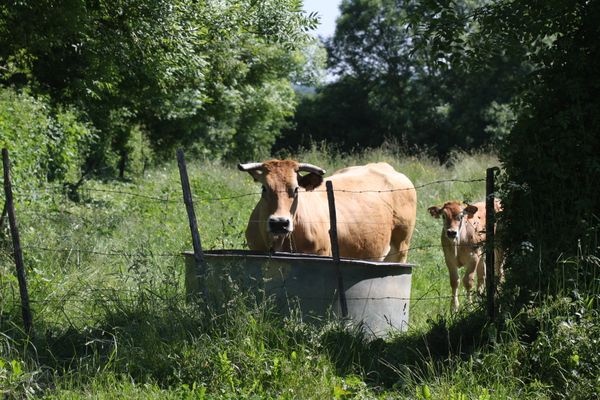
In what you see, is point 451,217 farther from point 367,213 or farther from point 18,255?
point 18,255

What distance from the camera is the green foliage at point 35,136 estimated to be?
11.6m

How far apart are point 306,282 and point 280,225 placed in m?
1.22

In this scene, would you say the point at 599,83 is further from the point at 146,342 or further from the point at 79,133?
the point at 79,133

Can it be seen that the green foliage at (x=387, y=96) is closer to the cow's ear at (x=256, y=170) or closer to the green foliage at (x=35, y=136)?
the green foliage at (x=35, y=136)

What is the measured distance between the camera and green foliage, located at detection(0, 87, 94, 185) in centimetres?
1164

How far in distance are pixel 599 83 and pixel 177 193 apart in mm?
→ 11884

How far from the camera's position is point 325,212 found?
950cm

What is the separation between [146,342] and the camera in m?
6.65

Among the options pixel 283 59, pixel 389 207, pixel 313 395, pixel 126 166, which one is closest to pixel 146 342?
pixel 313 395

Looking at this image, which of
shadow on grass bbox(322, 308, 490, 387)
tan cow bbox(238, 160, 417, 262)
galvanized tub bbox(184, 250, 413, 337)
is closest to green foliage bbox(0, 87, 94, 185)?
tan cow bbox(238, 160, 417, 262)

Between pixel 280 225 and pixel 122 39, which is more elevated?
pixel 122 39

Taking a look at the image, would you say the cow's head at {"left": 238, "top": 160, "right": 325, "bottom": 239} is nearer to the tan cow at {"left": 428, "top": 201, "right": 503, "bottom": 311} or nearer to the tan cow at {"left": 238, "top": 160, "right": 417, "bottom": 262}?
the tan cow at {"left": 238, "top": 160, "right": 417, "bottom": 262}

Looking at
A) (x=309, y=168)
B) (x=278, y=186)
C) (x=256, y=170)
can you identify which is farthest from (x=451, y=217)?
(x=256, y=170)

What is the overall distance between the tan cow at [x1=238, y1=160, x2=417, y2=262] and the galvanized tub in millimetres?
1139
